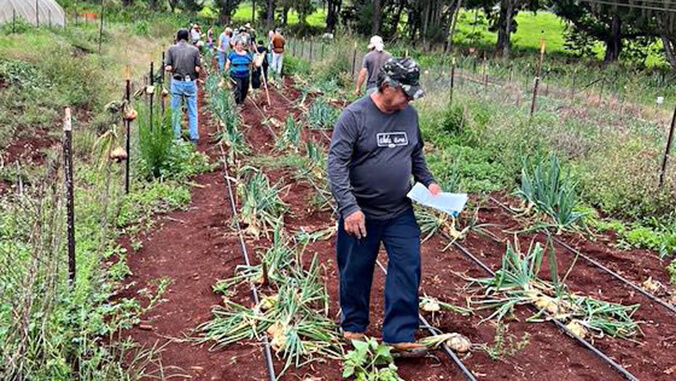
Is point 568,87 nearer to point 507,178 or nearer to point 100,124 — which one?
point 507,178

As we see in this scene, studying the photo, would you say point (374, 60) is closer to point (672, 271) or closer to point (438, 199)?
point (672, 271)

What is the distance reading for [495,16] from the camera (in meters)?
40.2

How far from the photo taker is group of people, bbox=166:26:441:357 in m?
3.42

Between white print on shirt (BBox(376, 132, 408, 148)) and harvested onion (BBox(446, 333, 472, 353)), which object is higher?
white print on shirt (BBox(376, 132, 408, 148))

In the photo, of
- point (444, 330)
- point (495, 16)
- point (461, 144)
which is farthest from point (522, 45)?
point (444, 330)

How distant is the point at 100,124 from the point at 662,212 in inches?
286

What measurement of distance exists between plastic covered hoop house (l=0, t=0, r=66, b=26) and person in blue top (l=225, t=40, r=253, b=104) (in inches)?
456

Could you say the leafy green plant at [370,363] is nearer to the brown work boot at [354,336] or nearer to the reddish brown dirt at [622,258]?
the brown work boot at [354,336]

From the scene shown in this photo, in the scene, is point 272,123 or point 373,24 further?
point 373,24

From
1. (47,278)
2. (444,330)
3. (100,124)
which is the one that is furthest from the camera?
(100,124)

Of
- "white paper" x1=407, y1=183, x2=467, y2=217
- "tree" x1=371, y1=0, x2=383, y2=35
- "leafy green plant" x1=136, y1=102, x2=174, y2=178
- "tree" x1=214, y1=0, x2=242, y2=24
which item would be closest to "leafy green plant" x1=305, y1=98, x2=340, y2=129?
"leafy green plant" x1=136, y1=102, x2=174, y2=178

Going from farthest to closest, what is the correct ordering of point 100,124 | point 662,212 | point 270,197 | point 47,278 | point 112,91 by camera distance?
point 112,91 < point 100,124 < point 662,212 < point 270,197 < point 47,278

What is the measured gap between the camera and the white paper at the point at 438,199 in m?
3.57

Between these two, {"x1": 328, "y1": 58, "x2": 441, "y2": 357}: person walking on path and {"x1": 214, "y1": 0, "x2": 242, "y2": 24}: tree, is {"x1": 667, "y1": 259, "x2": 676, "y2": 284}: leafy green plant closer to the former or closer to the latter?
{"x1": 328, "y1": 58, "x2": 441, "y2": 357}: person walking on path
